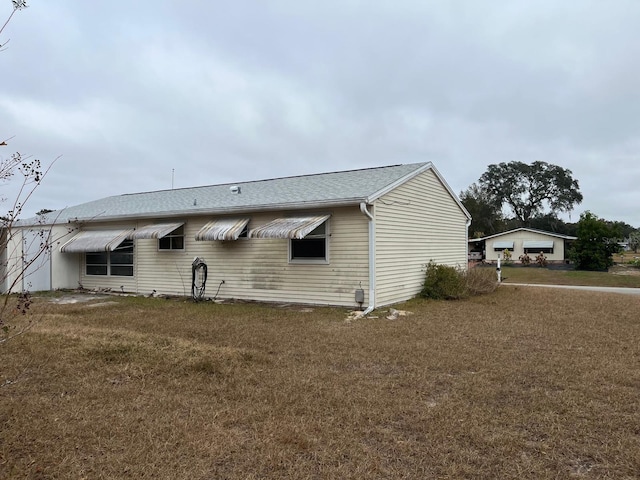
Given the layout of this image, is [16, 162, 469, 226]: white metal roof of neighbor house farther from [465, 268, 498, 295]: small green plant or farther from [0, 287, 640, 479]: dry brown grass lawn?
[0, 287, 640, 479]: dry brown grass lawn

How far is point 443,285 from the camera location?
1195cm

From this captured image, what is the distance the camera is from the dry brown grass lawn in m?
3.04

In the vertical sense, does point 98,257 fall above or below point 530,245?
below

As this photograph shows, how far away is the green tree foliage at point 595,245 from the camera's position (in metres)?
27.8

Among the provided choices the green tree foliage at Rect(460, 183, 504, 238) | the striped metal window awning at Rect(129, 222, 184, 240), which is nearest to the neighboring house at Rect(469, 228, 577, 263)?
the green tree foliage at Rect(460, 183, 504, 238)

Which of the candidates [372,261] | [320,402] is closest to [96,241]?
[372,261]

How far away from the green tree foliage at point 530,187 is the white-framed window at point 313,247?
5656 cm

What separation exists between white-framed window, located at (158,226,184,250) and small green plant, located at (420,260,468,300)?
739cm

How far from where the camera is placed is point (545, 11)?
11.6 metres

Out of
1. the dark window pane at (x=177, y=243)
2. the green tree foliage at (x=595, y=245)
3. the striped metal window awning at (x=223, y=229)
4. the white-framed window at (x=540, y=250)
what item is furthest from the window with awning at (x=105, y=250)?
the white-framed window at (x=540, y=250)

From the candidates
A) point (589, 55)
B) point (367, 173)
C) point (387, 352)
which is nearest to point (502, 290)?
point (367, 173)

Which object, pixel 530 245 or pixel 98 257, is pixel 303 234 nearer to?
pixel 98 257

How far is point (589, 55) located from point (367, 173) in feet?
29.8

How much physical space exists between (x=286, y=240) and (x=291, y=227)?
1154mm
